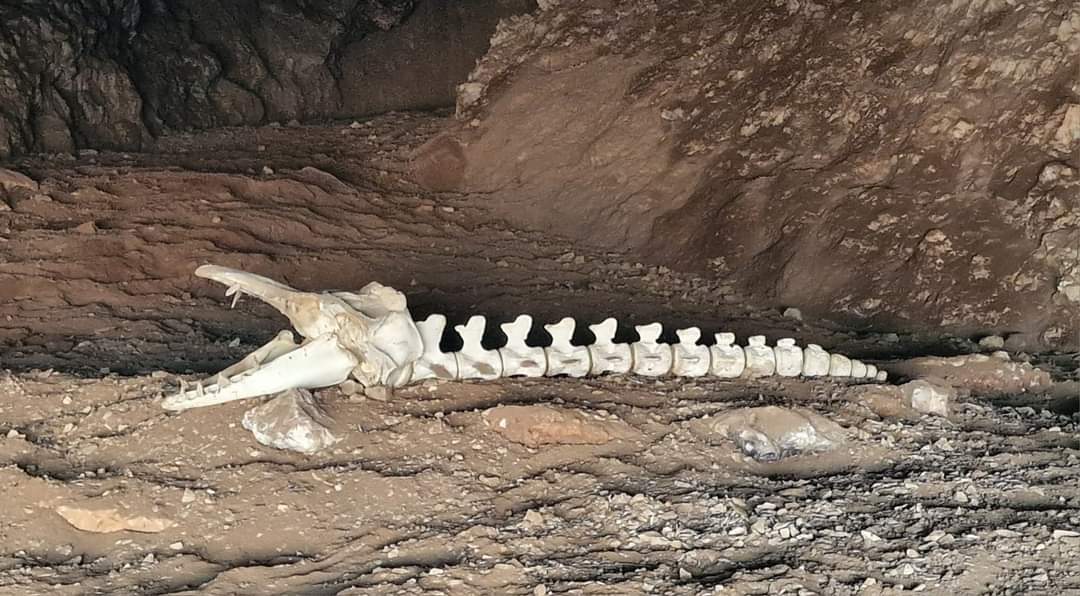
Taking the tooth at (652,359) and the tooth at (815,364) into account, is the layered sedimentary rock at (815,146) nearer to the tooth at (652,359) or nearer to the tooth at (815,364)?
the tooth at (815,364)

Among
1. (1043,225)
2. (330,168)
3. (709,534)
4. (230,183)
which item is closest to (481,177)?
(330,168)

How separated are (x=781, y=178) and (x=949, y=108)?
117 cm

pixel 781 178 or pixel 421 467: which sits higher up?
pixel 781 178

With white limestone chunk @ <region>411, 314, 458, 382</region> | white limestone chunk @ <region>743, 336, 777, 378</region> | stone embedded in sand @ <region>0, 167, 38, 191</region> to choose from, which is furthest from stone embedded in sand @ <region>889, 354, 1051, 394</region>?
stone embedded in sand @ <region>0, 167, 38, 191</region>

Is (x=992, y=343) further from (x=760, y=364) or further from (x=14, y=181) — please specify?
(x=14, y=181)

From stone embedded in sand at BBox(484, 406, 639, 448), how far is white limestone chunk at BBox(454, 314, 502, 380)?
540 mm

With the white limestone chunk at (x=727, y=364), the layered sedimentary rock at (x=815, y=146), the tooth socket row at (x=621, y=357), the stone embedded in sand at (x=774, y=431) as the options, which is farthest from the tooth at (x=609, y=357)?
the layered sedimentary rock at (x=815, y=146)

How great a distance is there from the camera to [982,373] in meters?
4.20

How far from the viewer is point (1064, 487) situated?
288cm

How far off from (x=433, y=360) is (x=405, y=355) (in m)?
0.16

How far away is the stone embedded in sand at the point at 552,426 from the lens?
3.32 meters

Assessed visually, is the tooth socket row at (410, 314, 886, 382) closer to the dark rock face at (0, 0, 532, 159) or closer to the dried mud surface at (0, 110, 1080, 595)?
the dried mud surface at (0, 110, 1080, 595)

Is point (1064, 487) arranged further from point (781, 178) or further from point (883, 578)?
point (781, 178)

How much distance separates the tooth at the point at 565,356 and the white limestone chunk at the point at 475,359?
263mm
